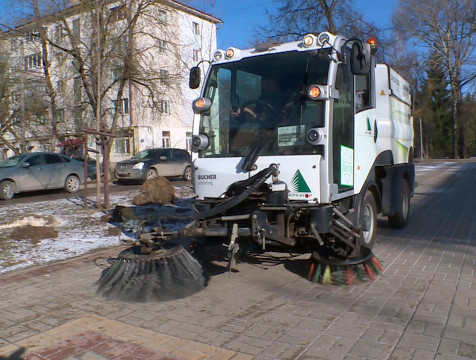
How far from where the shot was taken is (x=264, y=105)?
18.4 ft

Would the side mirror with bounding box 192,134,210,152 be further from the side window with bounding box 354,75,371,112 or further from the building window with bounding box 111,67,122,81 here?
the building window with bounding box 111,67,122,81

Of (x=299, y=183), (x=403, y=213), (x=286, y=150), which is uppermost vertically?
(x=286, y=150)

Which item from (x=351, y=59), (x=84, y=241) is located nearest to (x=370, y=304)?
(x=351, y=59)

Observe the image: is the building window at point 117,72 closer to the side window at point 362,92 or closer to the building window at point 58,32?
the building window at point 58,32

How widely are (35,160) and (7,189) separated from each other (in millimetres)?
1504

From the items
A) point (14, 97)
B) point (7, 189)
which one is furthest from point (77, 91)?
point (7, 189)

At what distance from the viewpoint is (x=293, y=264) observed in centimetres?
632

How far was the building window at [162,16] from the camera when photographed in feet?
69.4

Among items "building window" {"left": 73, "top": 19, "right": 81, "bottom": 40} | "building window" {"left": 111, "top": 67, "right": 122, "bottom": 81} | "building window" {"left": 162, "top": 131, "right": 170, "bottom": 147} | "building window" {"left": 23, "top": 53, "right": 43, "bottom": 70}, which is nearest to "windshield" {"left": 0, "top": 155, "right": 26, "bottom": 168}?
"building window" {"left": 111, "top": 67, "right": 122, "bottom": 81}

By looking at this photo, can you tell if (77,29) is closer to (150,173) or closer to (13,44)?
(13,44)

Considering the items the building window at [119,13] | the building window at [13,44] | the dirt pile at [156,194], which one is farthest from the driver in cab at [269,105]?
the building window at [13,44]

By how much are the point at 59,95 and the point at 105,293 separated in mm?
22520

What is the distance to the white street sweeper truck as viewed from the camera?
16.7 feet

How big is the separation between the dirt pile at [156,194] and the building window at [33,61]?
613 inches
